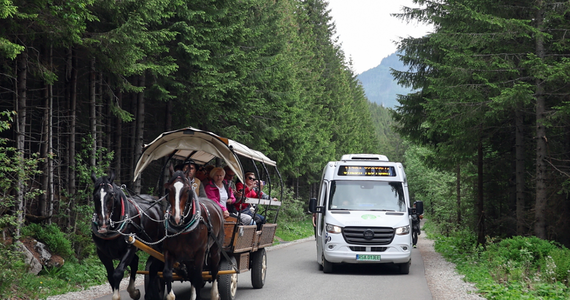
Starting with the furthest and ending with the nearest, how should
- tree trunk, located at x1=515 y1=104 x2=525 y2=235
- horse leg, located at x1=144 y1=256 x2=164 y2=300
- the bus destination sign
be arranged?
1. tree trunk, located at x1=515 y1=104 x2=525 y2=235
2. the bus destination sign
3. horse leg, located at x1=144 y1=256 x2=164 y2=300

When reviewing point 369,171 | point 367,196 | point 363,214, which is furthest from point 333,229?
point 369,171

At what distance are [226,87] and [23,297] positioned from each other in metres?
9.12

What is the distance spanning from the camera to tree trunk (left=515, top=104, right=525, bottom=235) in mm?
16984

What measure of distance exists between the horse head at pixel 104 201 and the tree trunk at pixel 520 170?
12.6m

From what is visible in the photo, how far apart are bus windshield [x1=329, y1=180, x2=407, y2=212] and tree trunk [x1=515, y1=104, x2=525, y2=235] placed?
14.9ft

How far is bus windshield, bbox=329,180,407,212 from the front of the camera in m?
14.8

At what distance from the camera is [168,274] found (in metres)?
7.89

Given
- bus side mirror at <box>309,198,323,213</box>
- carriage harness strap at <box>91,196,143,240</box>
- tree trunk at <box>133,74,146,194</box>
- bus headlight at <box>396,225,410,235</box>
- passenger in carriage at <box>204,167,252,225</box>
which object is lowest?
bus headlight at <box>396,225,410,235</box>

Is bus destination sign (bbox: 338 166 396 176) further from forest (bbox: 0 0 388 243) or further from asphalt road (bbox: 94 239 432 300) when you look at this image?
forest (bbox: 0 0 388 243)

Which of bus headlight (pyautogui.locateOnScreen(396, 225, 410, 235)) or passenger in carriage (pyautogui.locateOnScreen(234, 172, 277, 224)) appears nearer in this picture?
passenger in carriage (pyautogui.locateOnScreen(234, 172, 277, 224))

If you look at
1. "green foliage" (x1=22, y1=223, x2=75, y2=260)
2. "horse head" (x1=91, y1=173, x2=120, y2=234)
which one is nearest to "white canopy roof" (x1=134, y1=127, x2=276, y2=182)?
"horse head" (x1=91, y1=173, x2=120, y2=234)

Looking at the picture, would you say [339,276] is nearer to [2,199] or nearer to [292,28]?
[2,199]

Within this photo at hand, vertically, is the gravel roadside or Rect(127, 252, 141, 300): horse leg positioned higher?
Rect(127, 252, 141, 300): horse leg

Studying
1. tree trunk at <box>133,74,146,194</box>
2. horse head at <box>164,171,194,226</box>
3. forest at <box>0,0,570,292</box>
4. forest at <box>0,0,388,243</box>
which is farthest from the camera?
tree trunk at <box>133,74,146,194</box>
